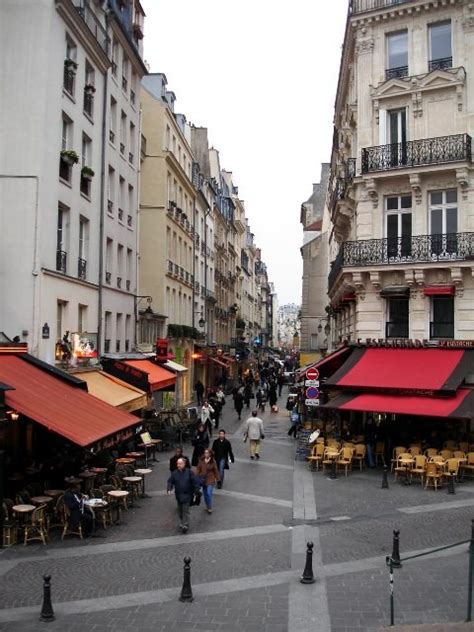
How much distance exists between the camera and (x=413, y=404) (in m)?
18.4

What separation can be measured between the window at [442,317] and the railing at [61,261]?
12412 mm

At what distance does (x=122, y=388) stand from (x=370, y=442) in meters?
8.23

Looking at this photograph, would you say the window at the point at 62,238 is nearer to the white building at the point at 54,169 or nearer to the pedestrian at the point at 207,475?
the white building at the point at 54,169

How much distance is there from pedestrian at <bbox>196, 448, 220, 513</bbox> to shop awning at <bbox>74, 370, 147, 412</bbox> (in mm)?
4497

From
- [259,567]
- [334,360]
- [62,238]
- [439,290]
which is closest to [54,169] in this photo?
[62,238]

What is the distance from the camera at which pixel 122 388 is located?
21109mm

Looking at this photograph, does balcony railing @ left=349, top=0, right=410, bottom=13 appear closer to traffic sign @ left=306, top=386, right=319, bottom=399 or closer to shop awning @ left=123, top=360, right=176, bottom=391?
traffic sign @ left=306, top=386, right=319, bottom=399

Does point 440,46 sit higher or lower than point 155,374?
higher

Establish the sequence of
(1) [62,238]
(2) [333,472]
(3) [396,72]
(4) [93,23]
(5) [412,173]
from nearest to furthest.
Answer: (2) [333,472], (1) [62,238], (5) [412,173], (3) [396,72], (4) [93,23]

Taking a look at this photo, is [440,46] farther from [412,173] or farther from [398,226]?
[398,226]

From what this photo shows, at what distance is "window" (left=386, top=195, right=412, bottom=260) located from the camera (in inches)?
885

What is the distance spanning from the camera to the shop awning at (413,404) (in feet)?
57.3

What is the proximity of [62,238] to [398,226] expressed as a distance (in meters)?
11.7

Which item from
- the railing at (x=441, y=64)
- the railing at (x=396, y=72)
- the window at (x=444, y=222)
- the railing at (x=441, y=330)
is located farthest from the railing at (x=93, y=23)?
the railing at (x=441, y=330)
